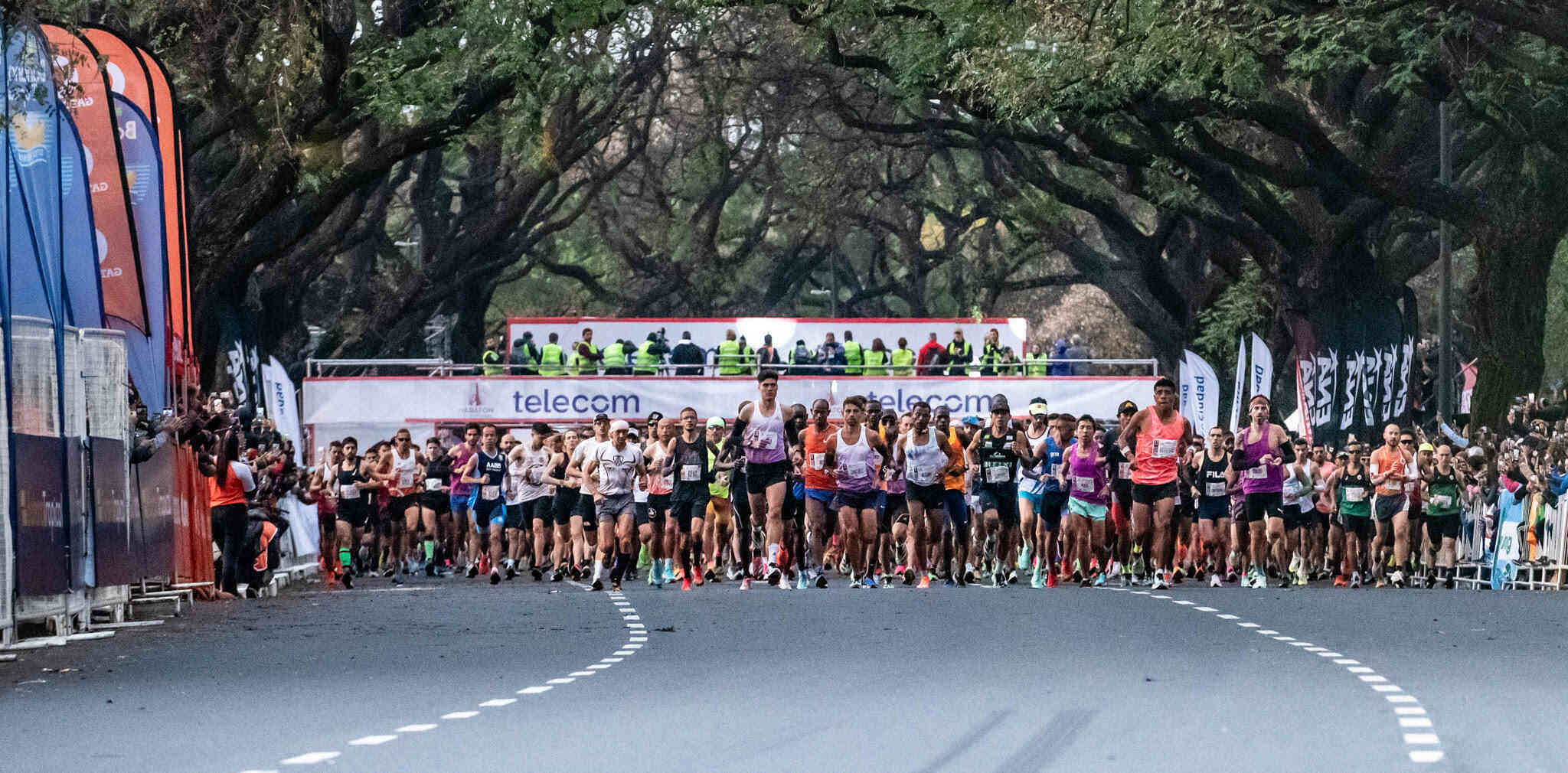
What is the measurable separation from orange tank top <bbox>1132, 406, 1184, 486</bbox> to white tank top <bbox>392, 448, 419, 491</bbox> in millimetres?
10812

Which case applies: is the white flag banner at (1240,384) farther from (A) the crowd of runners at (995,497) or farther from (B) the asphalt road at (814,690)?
(B) the asphalt road at (814,690)

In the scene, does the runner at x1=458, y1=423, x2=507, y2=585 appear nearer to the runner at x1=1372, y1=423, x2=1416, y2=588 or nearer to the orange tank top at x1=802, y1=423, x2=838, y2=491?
the orange tank top at x1=802, y1=423, x2=838, y2=491

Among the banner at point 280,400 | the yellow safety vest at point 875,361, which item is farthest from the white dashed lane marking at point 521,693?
the yellow safety vest at point 875,361

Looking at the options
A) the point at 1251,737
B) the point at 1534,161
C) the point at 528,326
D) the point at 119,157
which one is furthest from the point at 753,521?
the point at 528,326

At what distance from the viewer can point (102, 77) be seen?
21969 millimetres

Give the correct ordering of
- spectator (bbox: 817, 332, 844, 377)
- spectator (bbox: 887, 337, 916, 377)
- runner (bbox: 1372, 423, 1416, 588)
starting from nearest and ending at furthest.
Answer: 1. runner (bbox: 1372, 423, 1416, 588)
2. spectator (bbox: 817, 332, 844, 377)
3. spectator (bbox: 887, 337, 916, 377)

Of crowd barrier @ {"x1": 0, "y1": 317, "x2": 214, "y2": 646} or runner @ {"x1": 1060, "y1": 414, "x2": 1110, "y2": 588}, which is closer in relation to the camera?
crowd barrier @ {"x1": 0, "y1": 317, "x2": 214, "y2": 646}

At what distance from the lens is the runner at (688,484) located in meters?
25.0

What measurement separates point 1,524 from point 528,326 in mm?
28287

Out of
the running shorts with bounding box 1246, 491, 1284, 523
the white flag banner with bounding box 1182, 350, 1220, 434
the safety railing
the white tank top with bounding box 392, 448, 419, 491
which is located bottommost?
the running shorts with bounding box 1246, 491, 1284, 523

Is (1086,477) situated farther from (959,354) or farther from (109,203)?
(959,354)

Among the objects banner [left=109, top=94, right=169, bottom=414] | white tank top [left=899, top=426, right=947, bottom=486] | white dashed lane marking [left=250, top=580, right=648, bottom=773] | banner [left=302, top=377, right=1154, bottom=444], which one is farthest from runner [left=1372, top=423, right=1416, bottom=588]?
banner [left=302, top=377, right=1154, bottom=444]

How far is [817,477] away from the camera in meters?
23.8

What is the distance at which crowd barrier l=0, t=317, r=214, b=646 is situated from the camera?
645 inches
